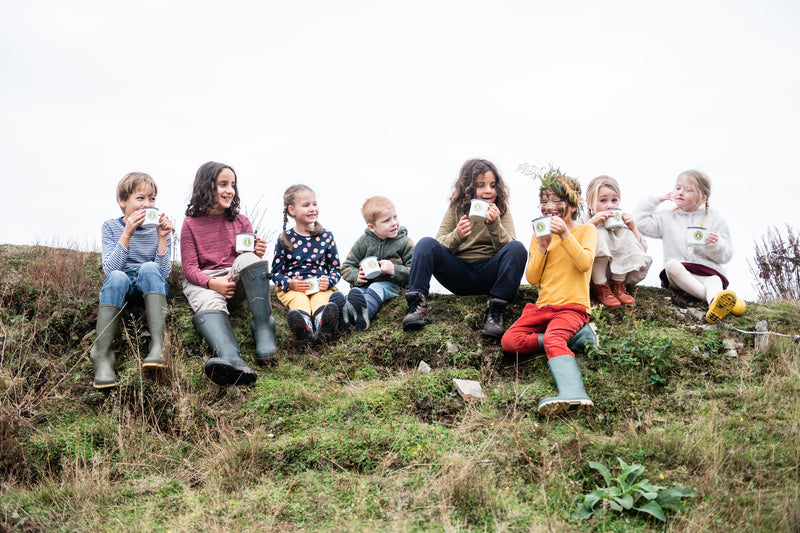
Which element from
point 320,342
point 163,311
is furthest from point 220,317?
point 320,342

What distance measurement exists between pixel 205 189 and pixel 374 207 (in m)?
1.72

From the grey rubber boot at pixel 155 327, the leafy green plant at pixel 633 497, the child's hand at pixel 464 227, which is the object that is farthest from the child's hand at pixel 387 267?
the leafy green plant at pixel 633 497

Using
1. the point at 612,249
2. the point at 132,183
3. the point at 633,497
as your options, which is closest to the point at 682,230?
the point at 612,249

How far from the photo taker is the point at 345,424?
14.1 ft

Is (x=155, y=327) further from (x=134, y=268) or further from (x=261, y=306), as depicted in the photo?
(x=261, y=306)

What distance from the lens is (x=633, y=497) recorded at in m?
3.40

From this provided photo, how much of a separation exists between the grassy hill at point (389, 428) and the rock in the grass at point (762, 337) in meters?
0.06

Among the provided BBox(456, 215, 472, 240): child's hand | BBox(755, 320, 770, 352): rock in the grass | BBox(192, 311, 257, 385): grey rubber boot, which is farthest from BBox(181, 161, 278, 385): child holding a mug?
BBox(755, 320, 770, 352): rock in the grass

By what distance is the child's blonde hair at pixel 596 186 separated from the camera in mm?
5703

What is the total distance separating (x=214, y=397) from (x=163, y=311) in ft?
2.96

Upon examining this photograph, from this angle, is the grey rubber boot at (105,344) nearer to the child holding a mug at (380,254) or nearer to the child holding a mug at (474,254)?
the child holding a mug at (380,254)

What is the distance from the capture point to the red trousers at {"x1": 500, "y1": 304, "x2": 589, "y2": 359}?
4.88 metres

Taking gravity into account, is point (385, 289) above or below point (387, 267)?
below

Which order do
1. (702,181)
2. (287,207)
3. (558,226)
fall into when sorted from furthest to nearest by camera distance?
1. (287,207)
2. (702,181)
3. (558,226)
